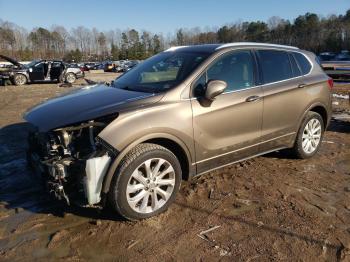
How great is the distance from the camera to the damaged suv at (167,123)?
3617 mm

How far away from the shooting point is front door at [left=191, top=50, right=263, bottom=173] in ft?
13.8

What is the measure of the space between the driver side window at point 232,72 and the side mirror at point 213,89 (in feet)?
0.40

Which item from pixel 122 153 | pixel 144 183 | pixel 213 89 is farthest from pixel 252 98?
pixel 122 153

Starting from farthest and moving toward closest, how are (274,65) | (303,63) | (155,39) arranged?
(155,39), (303,63), (274,65)

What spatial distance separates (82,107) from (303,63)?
3478mm

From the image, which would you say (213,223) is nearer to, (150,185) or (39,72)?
(150,185)

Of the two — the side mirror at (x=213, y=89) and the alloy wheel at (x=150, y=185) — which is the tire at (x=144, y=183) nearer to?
the alloy wheel at (x=150, y=185)

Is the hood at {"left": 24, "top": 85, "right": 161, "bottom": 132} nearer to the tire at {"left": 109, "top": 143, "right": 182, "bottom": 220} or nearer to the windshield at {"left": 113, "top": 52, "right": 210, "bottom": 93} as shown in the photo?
the windshield at {"left": 113, "top": 52, "right": 210, "bottom": 93}

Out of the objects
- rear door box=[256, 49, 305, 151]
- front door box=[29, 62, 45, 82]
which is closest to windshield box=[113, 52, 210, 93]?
rear door box=[256, 49, 305, 151]

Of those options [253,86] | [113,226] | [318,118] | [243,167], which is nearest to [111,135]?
[113,226]

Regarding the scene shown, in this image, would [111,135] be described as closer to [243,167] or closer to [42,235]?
[42,235]

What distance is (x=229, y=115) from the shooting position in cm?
440

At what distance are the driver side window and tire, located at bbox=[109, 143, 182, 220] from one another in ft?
2.91

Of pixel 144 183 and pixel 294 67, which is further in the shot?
pixel 294 67
